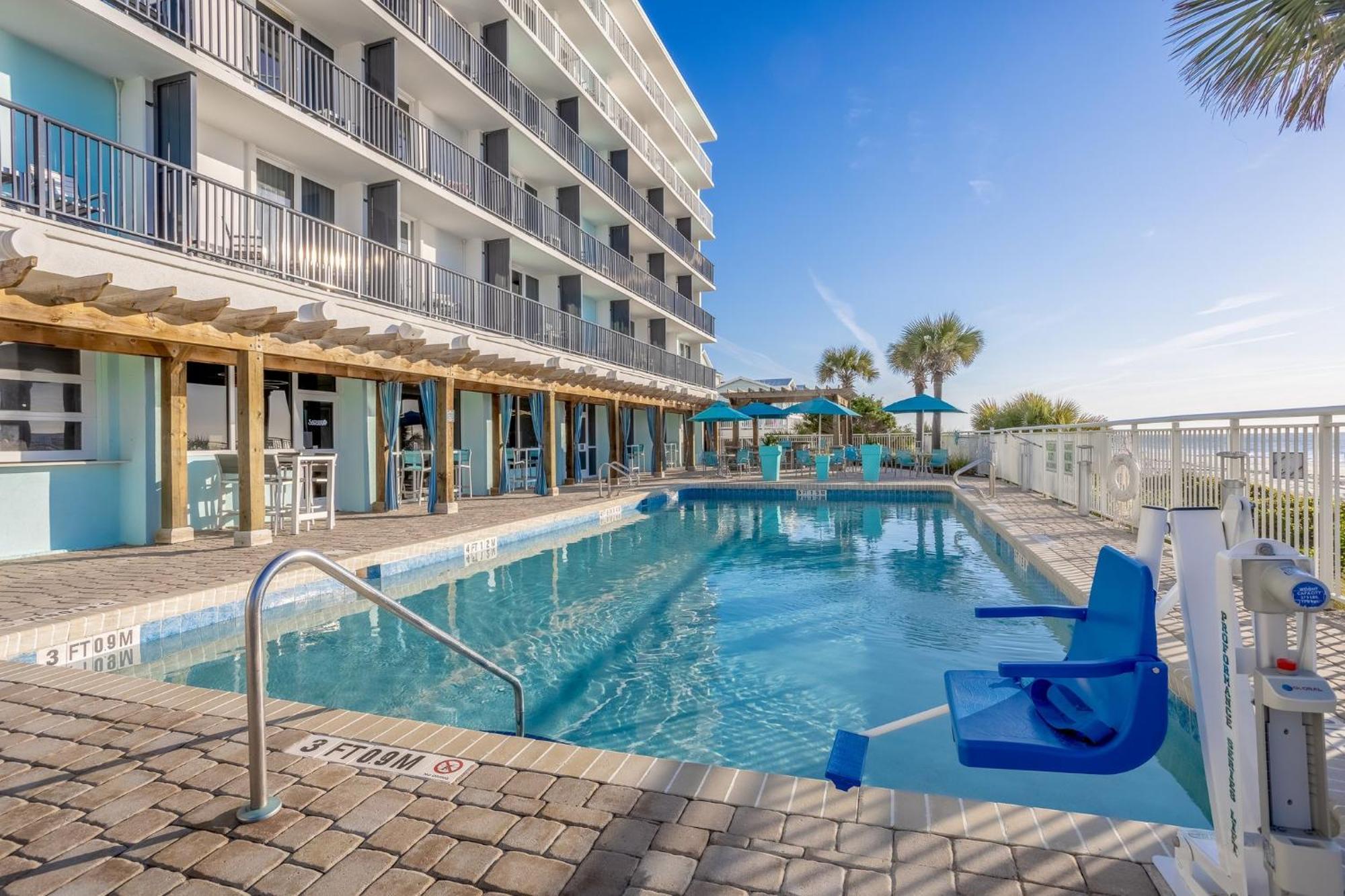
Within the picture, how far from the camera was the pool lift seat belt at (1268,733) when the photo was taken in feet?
4.43

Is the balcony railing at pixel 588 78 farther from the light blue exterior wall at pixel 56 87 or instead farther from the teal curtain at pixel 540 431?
the light blue exterior wall at pixel 56 87

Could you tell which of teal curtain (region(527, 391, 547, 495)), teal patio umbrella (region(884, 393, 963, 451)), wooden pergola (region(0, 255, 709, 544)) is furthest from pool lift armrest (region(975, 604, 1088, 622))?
teal patio umbrella (region(884, 393, 963, 451))

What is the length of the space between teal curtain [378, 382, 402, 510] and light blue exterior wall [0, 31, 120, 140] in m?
4.37

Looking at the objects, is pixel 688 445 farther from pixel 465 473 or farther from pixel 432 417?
pixel 432 417

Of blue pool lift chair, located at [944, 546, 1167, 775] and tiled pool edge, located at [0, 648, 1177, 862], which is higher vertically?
blue pool lift chair, located at [944, 546, 1167, 775]

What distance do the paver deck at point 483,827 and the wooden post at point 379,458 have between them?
27.1 ft

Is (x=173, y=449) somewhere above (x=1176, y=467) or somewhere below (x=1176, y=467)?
above

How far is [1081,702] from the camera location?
2355 mm

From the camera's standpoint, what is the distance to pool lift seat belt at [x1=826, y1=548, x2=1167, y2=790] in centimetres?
195

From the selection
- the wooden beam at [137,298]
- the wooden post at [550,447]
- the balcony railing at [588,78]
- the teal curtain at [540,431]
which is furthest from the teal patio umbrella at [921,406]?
the wooden beam at [137,298]

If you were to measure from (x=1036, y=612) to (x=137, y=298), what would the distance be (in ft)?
22.8

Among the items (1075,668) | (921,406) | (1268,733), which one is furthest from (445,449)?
(921,406)

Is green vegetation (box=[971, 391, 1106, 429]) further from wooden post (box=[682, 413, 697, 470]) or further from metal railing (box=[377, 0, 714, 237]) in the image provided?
metal railing (box=[377, 0, 714, 237])

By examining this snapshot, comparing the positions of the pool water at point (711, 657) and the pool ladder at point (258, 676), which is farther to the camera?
the pool water at point (711, 657)
